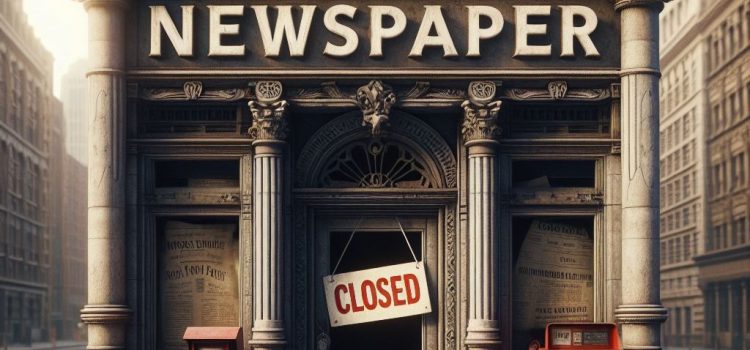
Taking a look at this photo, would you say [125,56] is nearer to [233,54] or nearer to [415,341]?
[233,54]

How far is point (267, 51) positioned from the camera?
19.9 meters

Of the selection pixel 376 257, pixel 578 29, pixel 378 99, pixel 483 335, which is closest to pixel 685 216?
pixel 578 29

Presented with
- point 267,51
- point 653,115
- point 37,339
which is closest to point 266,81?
point 267,51

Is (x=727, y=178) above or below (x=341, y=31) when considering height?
above

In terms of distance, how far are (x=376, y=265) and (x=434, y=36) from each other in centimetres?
388

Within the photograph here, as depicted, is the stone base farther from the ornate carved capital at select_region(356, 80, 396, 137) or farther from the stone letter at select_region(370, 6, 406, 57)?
the stone letter at select_region(370, 6, 406, 57)

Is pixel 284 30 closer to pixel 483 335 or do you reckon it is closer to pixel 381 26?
pixel 381 26

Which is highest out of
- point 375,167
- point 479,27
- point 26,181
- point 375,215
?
point 26,181

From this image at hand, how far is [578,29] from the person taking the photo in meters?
20.0

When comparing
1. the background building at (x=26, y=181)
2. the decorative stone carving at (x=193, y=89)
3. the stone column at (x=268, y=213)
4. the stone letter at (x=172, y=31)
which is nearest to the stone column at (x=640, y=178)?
the stone column at (x=268, y=213)

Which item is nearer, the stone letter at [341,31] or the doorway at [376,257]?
the stone letter at [341,31]

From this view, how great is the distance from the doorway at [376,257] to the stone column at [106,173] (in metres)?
3.26

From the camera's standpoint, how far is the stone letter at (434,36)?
1991 cm

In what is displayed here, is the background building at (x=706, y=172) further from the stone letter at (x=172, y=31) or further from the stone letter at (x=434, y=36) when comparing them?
the stone letter at (x=172, y=31)
